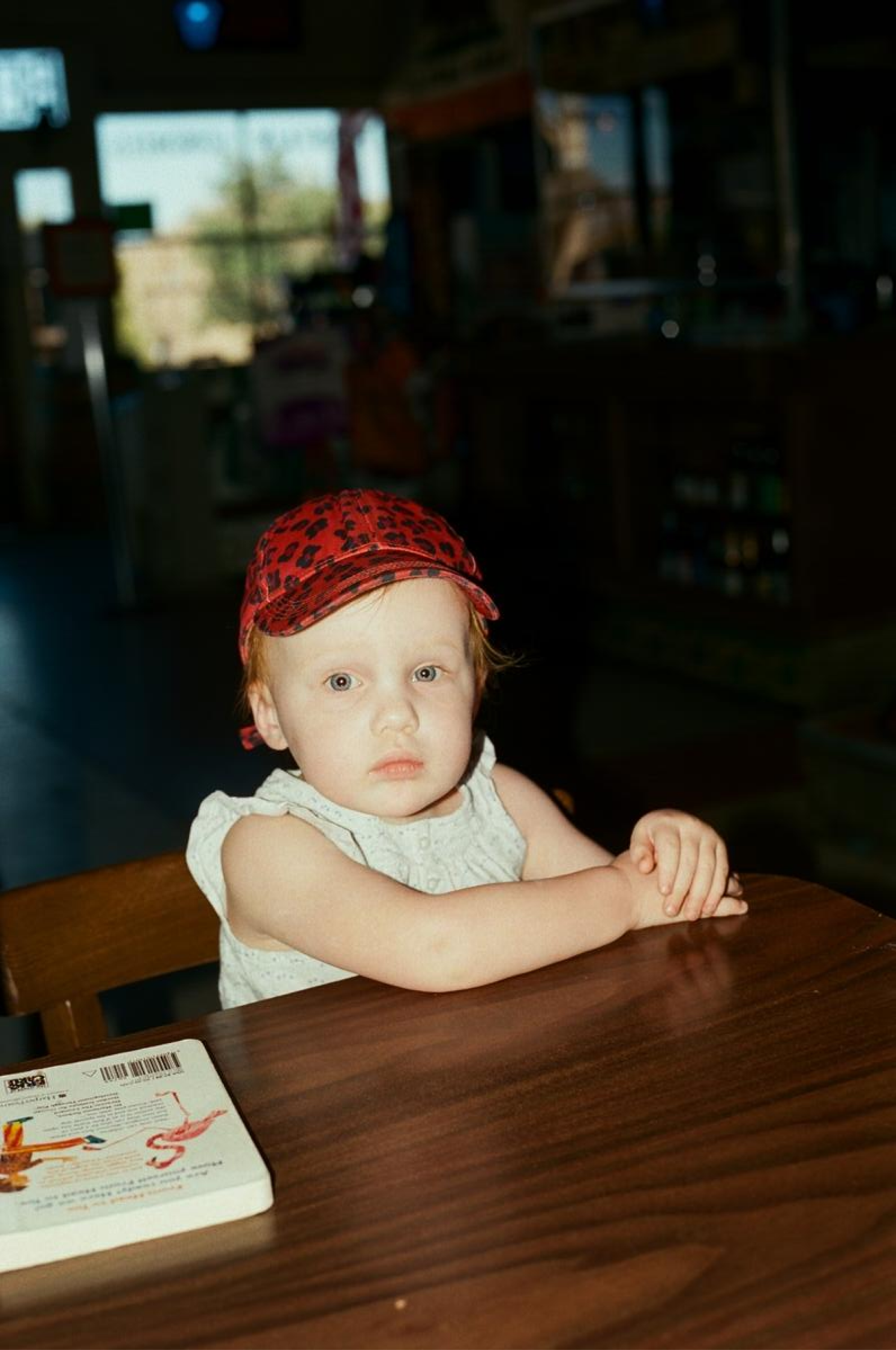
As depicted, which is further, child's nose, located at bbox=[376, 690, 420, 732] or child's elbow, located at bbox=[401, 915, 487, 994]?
child's nose, located at bbox=[376, 690, 420, 732]

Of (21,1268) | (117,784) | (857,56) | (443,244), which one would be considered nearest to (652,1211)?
(21,1268)

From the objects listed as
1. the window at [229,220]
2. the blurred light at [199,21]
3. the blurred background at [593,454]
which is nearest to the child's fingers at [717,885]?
the blurred background at [593,454]

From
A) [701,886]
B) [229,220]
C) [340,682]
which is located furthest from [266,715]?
[229,220]

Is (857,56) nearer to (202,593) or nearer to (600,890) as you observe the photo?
(202,593)

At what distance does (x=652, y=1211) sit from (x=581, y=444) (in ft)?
16.1

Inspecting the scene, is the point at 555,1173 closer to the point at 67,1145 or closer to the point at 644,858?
the point at 67,1145

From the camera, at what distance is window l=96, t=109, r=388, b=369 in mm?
10539

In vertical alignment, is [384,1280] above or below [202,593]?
above

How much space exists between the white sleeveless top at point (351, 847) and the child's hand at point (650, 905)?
0.44ft

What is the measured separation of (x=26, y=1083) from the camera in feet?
2.88

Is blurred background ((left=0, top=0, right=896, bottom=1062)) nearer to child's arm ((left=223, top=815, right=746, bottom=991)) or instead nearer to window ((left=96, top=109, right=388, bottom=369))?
window ((left=96, top=109, right=388, bottom=369))

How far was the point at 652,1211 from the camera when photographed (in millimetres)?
702

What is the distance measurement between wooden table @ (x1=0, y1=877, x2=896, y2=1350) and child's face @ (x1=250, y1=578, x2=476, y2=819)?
165mm

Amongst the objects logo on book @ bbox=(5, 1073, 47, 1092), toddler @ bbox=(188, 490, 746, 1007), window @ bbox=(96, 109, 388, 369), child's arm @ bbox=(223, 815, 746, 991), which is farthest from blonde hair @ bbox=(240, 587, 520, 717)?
window @ bbox=(96, 109, 388, 369)
